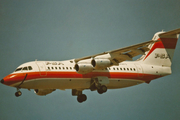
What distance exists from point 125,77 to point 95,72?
106 inches

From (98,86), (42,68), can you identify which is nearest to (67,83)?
(42,68)

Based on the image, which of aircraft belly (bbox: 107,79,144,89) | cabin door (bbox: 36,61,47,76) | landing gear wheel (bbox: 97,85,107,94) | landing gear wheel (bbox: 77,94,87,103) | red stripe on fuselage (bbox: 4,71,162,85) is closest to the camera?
red stripe on fuselage (bbox: 4,71,162,85)

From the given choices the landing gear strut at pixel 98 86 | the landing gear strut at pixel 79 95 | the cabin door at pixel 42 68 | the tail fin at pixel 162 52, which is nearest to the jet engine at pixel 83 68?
the landing gear strut at pixel 98 86

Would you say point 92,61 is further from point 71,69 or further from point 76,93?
point 76,93

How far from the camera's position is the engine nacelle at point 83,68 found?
23045 millimetres

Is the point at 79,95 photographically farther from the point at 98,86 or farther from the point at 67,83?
the point at 67,83

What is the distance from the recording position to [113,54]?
76.6ft

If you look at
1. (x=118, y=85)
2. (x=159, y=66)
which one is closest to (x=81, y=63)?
(x=118, y=85)

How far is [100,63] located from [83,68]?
1292 mm

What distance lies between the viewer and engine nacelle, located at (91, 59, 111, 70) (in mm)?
23141

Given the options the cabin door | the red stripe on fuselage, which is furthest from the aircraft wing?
the cabin door

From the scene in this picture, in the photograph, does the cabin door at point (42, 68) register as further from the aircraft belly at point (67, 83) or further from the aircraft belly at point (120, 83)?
the aircraft belly at point (120, 83)

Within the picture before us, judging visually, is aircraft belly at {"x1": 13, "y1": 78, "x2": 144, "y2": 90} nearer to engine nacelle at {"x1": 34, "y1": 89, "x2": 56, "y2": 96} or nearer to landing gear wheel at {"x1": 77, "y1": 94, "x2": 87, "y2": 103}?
landing gear wheel at {"x1": 77, "y1": 94, "x2": 87, "y2": 103}

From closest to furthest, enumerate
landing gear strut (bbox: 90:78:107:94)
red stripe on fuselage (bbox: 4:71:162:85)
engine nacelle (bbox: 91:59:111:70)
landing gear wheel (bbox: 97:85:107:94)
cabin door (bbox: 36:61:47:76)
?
red stripe on fuselage (bbox: 4:71:162:85) < cabin door (bbox: 36:61:47:76) < engine nacelle (bbox: 91:59:111:70) < landing gear strut (bbox: 90:78:107:94) < landing gear wheel (bbox: 97:85:107:94)
